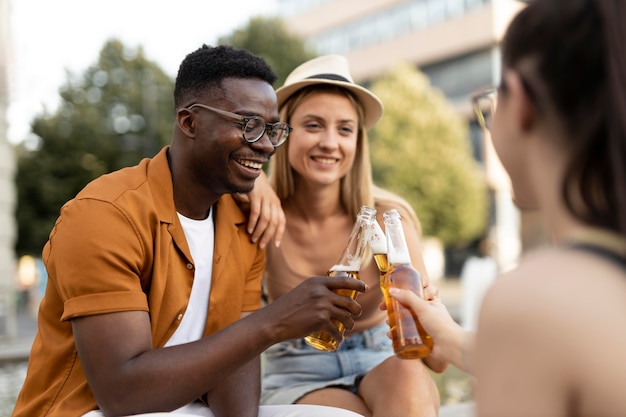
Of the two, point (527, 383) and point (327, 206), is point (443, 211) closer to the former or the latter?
point (327, 206)

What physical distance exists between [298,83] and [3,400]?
443 cm

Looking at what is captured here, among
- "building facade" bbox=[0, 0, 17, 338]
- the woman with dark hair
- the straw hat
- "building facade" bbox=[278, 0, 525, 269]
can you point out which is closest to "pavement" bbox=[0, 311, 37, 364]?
"building facade" bbox=[0, 0, 17, 338]

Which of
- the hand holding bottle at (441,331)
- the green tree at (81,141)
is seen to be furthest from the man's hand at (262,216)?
the green tree at (81,141)

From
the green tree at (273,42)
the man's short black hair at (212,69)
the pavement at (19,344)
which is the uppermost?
the green tree at (273,42)

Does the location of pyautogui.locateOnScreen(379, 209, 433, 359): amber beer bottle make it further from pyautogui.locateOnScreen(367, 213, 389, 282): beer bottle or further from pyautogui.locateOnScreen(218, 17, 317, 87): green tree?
pyautogui.locateOnScreen(218, 17, 317, 87): green tree

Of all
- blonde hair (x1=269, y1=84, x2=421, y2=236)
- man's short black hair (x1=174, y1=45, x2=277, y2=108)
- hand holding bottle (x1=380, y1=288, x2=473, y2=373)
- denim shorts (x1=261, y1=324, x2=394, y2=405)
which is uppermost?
man's short black hair (x1=174, y1=45, x2=277, y2=108)

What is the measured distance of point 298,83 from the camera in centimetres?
362

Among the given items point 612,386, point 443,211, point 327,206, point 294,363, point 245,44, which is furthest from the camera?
point 443,211

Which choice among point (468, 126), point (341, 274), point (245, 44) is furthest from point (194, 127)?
point (468, 126)

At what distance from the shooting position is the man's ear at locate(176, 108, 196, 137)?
278cm

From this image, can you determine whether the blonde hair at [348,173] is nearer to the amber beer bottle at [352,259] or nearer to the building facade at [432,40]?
the amber beer bottle at [352,259]

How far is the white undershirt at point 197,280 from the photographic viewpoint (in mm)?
2744

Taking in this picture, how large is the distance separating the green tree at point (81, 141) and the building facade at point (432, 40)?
1341 cm

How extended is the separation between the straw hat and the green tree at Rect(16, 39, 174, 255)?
20.7m
